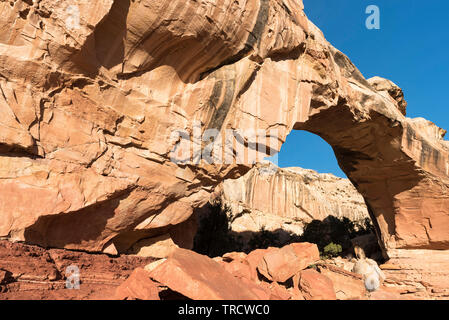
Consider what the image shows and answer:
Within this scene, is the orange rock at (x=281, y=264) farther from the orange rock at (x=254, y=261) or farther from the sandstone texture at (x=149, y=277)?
the orange rock at (x=254, y=261)

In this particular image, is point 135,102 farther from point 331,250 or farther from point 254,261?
point 331,250

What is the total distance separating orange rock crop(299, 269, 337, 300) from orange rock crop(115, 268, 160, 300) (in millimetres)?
3644

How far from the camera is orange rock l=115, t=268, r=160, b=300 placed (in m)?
4.50

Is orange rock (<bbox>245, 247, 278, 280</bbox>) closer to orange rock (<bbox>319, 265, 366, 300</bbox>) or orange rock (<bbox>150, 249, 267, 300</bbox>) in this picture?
orange rock (<bbox>150, 249, 267, 300</bbox>)

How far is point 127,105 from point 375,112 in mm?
10393

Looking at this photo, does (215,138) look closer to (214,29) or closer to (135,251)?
(214,29)

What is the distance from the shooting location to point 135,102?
7031mm

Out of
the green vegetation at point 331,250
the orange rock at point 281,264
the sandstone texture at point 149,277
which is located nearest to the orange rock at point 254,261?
the sandstone texture at point 149,277

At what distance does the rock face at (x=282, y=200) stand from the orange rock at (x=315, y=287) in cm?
2096

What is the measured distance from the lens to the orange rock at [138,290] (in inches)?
177

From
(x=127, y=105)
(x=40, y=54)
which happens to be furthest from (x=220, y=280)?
(x=40, y=54)

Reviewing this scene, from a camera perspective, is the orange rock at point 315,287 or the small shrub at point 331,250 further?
the small shrub at point 331,250

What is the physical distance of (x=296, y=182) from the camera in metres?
35.6

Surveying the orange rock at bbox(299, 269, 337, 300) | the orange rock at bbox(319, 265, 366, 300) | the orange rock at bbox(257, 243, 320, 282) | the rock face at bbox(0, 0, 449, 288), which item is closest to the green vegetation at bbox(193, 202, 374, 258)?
the orange rock at bbox(319, 265, 366, 300)
